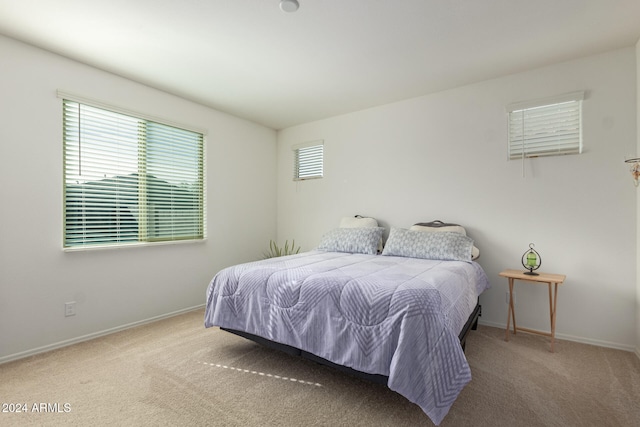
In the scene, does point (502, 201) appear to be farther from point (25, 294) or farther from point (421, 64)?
point (25, 294)

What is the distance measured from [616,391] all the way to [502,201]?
1.70 metres

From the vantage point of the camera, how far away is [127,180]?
10.4 feet

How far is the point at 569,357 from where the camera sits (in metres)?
2.48

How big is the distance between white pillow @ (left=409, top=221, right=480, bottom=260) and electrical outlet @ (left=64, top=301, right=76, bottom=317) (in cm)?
335

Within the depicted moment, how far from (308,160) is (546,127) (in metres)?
2.88

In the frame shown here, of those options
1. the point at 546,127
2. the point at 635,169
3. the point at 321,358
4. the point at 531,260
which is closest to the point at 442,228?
the point at 531,260

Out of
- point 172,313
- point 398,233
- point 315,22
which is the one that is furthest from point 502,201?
point 172,313

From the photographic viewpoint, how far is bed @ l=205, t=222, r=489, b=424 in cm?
162

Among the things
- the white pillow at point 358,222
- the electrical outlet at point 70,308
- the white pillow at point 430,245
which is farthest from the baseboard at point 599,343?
the electrical outlet at point 70,308

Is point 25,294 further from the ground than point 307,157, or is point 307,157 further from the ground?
point 307,157

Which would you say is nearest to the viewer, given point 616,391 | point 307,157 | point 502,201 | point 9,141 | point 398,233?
point 616,391

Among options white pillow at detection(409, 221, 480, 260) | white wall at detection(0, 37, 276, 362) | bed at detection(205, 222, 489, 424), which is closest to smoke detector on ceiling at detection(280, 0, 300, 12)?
bed at detection(205, 222, 489, 424)

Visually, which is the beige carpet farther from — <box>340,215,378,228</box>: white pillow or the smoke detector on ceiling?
the smoke detector on ceiling

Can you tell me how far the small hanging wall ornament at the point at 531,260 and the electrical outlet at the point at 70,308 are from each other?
4.03 metres
